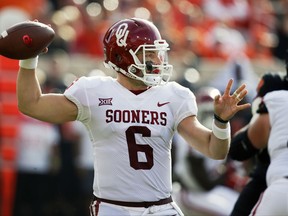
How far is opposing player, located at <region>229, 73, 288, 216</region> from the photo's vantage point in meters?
5.00

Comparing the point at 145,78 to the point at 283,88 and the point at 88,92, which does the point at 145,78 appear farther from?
the point at 283,88

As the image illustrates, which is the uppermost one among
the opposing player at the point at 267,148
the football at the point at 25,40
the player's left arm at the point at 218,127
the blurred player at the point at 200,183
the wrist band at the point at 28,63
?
the football at the point at 25,40

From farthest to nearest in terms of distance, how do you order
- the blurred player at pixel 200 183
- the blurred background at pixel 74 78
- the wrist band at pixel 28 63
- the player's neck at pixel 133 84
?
the blurred background at pixel 74 78
the blurred player at pixel 200 183
the player's neck at pixel 133 84
the wrist band at pixel 28 63

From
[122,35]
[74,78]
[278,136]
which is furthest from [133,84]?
[74,78]

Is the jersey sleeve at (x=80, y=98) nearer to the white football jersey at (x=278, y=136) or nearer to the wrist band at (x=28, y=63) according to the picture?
the wrist band at (x=28, y=63)

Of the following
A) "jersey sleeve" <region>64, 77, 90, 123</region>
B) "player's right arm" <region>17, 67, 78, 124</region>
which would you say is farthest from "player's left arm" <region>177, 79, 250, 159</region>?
"player's right arm" <region>17, 67, 78, 124</region>

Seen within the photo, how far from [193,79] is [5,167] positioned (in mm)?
2125

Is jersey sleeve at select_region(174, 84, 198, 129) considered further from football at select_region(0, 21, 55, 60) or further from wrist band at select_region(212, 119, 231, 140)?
football at select_region(0, 21, 55, 60)

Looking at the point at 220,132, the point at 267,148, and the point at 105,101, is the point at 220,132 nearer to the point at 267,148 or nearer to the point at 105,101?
the point at 105,101

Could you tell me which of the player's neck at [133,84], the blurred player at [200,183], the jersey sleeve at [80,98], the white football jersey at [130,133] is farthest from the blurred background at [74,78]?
the jersey sleeve at [80,98]

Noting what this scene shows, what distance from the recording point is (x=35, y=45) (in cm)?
505

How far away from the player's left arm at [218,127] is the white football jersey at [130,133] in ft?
0.23

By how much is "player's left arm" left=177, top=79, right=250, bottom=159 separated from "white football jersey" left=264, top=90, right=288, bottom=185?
386mm

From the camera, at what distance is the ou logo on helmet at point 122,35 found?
205 inches
